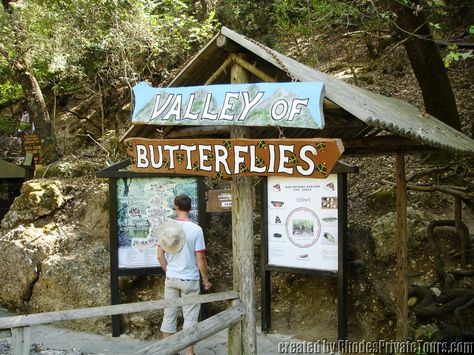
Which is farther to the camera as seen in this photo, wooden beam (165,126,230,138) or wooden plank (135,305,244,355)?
wooden beam (165,126,230,138)

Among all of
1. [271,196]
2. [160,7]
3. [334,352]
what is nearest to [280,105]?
[271,196]

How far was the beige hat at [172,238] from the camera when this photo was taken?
504 centimetres

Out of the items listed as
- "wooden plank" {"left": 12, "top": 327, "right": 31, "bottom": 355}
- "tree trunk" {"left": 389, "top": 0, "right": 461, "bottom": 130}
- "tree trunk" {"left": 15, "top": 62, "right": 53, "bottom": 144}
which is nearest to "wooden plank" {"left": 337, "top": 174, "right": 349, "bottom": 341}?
"wooden plank" {"left": 12, "top": 327, "right": 31, "bottom": 355}

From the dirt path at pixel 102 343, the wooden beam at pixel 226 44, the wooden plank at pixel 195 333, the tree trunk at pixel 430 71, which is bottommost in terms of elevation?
the dirt path at pixel 102 343

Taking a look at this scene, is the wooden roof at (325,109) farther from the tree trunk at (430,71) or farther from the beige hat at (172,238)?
the tree trunk at (430,71)

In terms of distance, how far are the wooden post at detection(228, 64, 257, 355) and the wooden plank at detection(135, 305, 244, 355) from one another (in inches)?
4.4

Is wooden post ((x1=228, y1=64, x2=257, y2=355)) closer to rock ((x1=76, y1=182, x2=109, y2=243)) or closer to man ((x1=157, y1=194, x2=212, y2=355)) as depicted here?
man ((x1=157, y1=194, x2=212, y2=355))

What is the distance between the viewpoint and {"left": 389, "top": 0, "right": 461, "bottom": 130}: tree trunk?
8414 mm

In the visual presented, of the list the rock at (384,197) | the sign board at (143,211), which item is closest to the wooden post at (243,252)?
the sign board at (143,211)

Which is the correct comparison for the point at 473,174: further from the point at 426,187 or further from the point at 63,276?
the point at 63,276

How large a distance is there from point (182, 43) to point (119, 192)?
6165mm

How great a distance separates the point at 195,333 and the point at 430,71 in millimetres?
6887

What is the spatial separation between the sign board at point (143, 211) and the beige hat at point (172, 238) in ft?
4.49

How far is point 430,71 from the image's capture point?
862 centimetres
